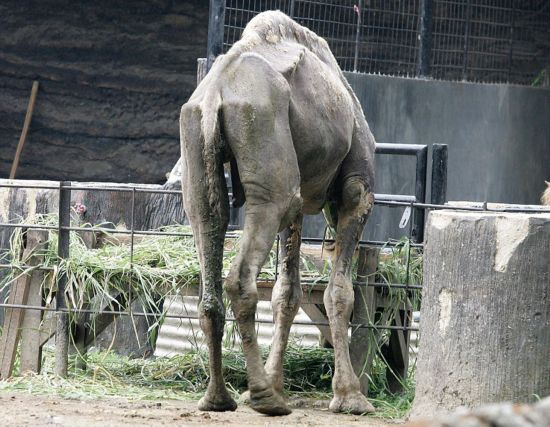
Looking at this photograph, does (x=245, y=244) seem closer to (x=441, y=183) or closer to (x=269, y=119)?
(x=269, y=119)

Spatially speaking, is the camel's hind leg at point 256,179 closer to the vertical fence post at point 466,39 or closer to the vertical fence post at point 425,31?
the vertical fence post at point 425,31

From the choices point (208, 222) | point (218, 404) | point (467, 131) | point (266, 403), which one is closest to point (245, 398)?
point (218, 404)

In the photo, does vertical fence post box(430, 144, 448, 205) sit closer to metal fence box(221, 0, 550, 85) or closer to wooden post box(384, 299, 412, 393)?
wooden post box(384, 299, 412, 393)

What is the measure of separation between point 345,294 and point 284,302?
0.35 meters

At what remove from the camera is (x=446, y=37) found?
13.6m

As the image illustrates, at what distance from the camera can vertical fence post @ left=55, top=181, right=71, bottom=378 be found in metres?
6.82

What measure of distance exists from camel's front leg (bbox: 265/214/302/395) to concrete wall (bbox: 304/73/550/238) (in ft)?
15.5

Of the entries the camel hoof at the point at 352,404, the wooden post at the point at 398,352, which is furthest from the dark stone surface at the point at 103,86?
the camel hoof at the point at 352,404

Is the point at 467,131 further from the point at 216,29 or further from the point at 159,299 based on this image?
the point at 159,299

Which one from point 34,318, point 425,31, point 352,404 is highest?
point 425,31

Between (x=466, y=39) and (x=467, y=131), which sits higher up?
(x=466, y=39)

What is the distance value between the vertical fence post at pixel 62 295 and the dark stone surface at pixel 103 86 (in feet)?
24.6

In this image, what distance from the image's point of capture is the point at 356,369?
6.78 m

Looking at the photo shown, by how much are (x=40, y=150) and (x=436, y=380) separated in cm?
1021
